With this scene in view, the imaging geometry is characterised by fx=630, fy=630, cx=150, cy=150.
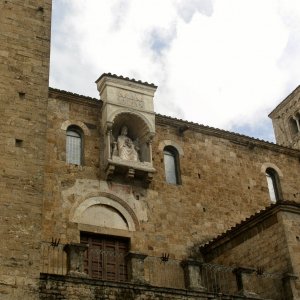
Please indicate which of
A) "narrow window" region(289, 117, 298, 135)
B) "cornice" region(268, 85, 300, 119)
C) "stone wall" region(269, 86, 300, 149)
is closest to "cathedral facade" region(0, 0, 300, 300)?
"stone wall" region(269, 86, 300, 149)

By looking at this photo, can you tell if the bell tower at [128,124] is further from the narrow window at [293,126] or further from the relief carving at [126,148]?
the narrow window at [293,126]

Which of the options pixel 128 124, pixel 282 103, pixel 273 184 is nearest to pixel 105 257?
pixel 128 124

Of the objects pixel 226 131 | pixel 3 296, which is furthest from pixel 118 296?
pixel 226 131

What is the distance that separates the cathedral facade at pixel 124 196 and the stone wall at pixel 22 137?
0.03 m

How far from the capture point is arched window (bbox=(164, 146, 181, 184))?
21953 millimetres

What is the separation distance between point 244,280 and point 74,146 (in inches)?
277

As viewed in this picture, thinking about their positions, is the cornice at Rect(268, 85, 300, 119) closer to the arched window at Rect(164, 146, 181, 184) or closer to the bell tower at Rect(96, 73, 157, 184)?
the arched window at Rect(164, 146, 181, 184)

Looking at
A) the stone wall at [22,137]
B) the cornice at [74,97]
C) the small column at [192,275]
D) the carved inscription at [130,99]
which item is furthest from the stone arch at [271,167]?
the stone wall at [22,137]

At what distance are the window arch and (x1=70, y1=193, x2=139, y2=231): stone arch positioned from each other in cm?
638

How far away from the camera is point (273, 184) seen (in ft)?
79.9

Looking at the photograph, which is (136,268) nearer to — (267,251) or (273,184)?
(267,251)

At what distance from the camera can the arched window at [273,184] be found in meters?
23.9

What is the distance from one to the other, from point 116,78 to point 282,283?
8.63 m

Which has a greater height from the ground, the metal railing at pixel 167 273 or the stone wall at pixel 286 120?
the stone wall at pixel 286 120
